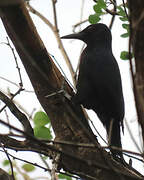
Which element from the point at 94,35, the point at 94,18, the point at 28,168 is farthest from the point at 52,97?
the point at 94,35

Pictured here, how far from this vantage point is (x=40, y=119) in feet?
9.30

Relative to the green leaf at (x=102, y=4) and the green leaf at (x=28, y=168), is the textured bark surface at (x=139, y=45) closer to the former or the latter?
the green leaf at (x=102, y=4)

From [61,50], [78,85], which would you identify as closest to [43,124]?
[61,50]

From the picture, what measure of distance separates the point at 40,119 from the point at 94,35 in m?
1.87

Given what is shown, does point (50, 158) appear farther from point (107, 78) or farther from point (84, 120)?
point (107, 78)

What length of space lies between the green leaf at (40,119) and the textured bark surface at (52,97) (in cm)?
5

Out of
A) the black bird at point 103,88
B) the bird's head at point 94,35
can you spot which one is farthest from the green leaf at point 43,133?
the bird's head at point 94,35

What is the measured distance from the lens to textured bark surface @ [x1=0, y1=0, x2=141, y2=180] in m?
2.60

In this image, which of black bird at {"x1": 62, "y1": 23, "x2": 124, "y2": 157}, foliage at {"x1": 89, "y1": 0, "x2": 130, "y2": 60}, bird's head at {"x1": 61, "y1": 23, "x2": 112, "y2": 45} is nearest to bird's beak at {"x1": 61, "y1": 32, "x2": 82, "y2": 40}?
bird's head at {"x1": 61, "y1": 23, "x2": 112, "y2": 45}

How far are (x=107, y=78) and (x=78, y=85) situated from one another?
282mm

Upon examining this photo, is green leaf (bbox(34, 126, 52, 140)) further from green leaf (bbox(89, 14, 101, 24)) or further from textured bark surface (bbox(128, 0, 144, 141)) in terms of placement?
textured bark surface (bbox(128, 0, 144, 141))

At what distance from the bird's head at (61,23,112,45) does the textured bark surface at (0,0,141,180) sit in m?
1.48

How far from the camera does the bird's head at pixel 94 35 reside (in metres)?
4.44

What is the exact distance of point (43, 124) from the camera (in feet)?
9.27
